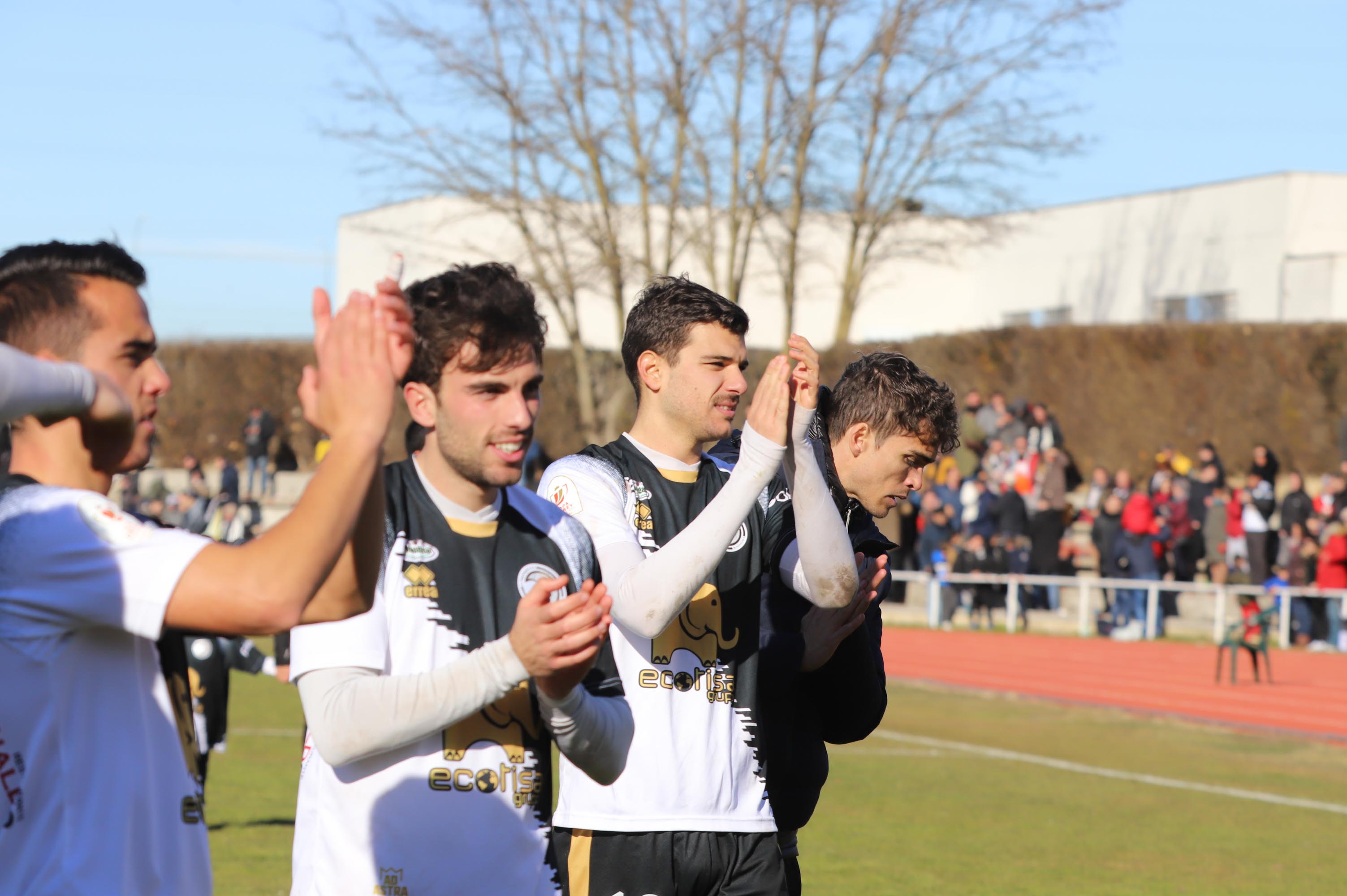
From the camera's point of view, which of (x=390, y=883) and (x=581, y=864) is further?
(x=581, y=864)

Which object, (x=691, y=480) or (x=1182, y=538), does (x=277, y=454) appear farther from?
(x=691, y=480)

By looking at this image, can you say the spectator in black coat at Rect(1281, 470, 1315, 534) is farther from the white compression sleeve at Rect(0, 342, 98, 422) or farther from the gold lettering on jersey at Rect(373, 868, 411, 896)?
the white compression sleeve at Rect(0, 342, 98, 422)

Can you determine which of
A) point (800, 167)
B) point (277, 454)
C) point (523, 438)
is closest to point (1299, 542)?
point (800, 167)

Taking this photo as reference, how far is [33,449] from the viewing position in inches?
100

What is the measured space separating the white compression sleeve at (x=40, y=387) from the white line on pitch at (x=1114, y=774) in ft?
32.7

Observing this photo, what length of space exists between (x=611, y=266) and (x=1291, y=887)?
68.5 feet

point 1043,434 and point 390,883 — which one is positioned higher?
point 1043,434

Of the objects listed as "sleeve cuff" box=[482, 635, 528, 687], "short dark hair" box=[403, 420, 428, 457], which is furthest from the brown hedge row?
"sleeve cuff" box=[482, 635, 528, 687]

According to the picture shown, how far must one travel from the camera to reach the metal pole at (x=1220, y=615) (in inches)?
779

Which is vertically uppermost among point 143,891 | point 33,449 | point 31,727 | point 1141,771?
point 33,449

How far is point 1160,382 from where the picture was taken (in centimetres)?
2859

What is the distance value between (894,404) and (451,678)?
1.90 m

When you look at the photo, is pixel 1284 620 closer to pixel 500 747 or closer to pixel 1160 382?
pixel 1160 382

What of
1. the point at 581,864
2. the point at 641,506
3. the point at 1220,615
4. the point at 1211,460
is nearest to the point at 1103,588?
the point at 1220,615
